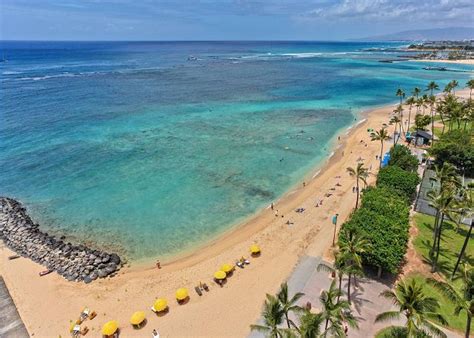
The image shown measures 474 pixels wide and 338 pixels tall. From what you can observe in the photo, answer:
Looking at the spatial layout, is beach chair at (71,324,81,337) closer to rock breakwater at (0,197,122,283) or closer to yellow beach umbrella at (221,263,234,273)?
rock breakwater at (0,197,122,283)

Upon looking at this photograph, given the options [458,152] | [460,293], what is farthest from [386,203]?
[458,152]

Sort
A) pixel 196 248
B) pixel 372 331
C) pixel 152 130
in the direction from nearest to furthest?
pixel 372 331 < pixel 196 248 < pixel 152 130

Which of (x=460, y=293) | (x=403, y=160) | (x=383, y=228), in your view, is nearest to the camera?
(x=460, y=293)

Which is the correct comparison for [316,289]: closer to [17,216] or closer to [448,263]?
[448,263]

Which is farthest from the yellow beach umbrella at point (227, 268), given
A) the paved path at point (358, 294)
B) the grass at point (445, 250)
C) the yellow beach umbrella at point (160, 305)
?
the grass at point (445, 250)

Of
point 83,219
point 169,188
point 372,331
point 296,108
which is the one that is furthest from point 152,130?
point 372,331

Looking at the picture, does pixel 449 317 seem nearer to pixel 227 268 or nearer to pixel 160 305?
pixel 227 268
